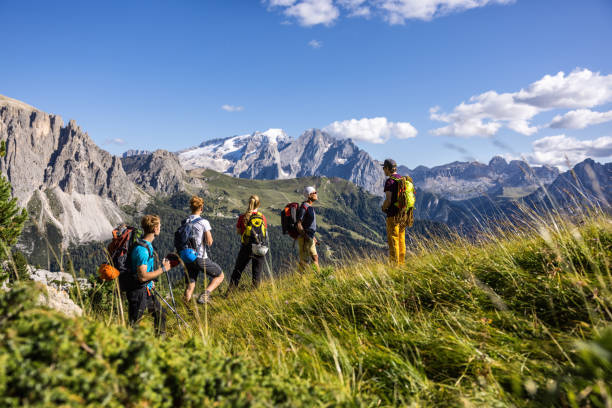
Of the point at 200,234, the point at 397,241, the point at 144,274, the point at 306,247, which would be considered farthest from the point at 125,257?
the point at 397,241

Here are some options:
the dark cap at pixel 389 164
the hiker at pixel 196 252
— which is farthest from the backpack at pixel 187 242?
the dark cap at pixel 389 164

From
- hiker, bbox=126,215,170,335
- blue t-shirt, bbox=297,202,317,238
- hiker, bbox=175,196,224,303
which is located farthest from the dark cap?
hiker, bbox=126,215,170,335

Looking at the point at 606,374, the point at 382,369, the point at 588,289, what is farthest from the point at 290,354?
the point at 588,289

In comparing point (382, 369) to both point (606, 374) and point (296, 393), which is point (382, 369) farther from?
point (606, 374)

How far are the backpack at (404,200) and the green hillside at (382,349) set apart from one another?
351cm

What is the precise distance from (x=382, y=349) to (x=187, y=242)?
21.4 feet

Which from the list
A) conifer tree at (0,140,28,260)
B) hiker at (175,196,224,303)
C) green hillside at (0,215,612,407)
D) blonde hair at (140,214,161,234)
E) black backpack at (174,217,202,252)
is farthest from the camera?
conifer tree at (0,140,28,260)

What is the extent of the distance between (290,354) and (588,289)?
2.80 meters

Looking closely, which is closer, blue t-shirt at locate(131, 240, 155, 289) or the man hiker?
blue t-shirt at locate(131, 240, 155, 289)

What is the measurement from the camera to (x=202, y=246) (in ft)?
28.5

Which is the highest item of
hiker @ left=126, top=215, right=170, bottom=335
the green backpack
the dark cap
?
the dark cap

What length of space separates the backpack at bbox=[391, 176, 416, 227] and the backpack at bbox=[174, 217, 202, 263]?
17.5 feet

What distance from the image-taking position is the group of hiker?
21.1 ft

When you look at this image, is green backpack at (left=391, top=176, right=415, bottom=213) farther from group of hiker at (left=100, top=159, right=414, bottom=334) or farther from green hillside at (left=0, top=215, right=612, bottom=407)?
green hillside at (left=0, top=215, right=612, bottom=407)
